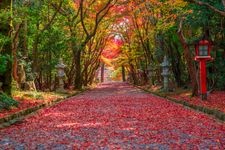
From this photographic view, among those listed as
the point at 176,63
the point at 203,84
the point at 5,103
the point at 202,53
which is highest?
the point at 202,53

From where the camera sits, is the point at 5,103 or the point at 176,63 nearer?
the point at 5,103

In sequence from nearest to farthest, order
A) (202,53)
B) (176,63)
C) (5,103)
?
1. (5,103)
2. (202,53)
3. (176,63)

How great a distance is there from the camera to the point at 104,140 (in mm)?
8375

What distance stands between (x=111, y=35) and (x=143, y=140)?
150ft

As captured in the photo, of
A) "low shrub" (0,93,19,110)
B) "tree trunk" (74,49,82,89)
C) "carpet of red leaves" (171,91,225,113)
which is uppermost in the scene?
"tree trunk" (74,49,82,89)

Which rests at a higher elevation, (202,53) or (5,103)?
(202,53)

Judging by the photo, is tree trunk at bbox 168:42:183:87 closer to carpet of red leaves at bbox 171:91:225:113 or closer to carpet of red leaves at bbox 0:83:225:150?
carpet of red leaves at bbox 171:91:225:113

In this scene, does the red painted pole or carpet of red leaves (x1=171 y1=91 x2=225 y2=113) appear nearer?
carpet of red leaves (x1=171 y1=91 x2=225 y2=113)

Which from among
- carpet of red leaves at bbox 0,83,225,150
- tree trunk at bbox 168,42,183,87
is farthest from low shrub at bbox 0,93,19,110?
tree trunk at bbox 168,42,183,87

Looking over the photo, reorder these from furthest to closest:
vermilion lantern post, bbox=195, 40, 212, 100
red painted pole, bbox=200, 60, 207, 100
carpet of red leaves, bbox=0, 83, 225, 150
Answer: vermilion lantern post, bbox=195, 40, 212, 100, red painted pole, bbox=200, 60, 207, 100, carpet of red leaves, bbox=0, 83, 225, 150

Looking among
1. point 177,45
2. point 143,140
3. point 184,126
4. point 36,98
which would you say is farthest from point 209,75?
A: point 143,140

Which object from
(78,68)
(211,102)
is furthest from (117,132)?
(78,68)

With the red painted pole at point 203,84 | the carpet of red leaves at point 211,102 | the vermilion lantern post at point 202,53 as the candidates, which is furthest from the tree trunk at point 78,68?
the red painted pole at point 203,84

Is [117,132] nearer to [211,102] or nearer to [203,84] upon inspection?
[211,102]
